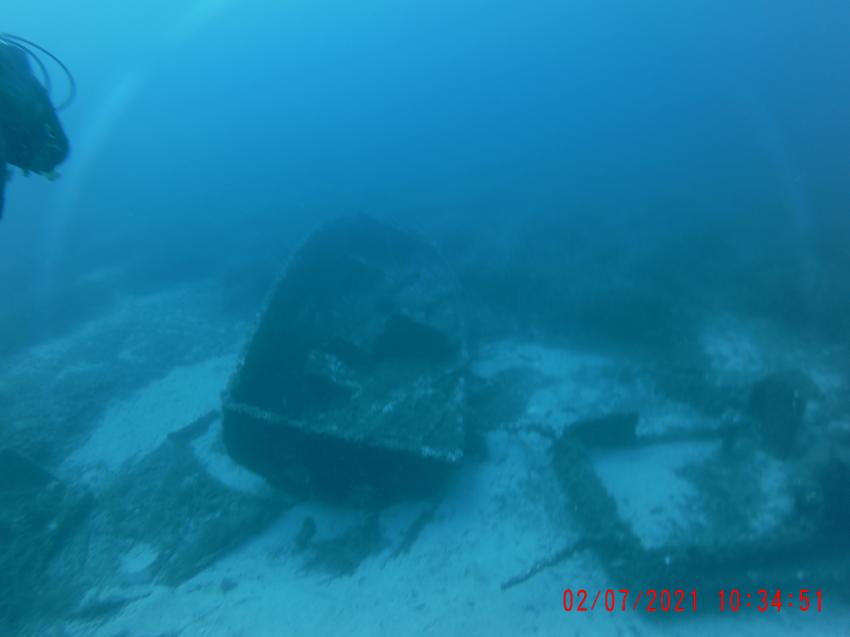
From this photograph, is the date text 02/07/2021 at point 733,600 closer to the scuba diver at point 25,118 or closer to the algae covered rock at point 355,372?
the algae covered rock at point 355,372

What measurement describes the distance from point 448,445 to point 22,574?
567 cm

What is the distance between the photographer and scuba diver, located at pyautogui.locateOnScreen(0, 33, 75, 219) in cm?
414

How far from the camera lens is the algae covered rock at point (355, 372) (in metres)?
5.33

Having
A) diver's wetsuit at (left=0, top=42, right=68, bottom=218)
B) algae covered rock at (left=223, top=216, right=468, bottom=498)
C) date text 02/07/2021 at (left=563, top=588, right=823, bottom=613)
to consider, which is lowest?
algae covered rock at (left=223, top=216, right=468, bottom=498)

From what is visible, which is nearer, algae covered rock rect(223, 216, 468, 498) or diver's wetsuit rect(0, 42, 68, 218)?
diver's wetsuit rect(0, 42, 68, 218)

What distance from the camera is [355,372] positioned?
7770 millimetres

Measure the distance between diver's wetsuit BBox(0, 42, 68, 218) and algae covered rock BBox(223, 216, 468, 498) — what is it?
9.94 feet

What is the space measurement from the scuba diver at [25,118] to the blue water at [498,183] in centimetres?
752

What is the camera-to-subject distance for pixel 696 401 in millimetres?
7262
